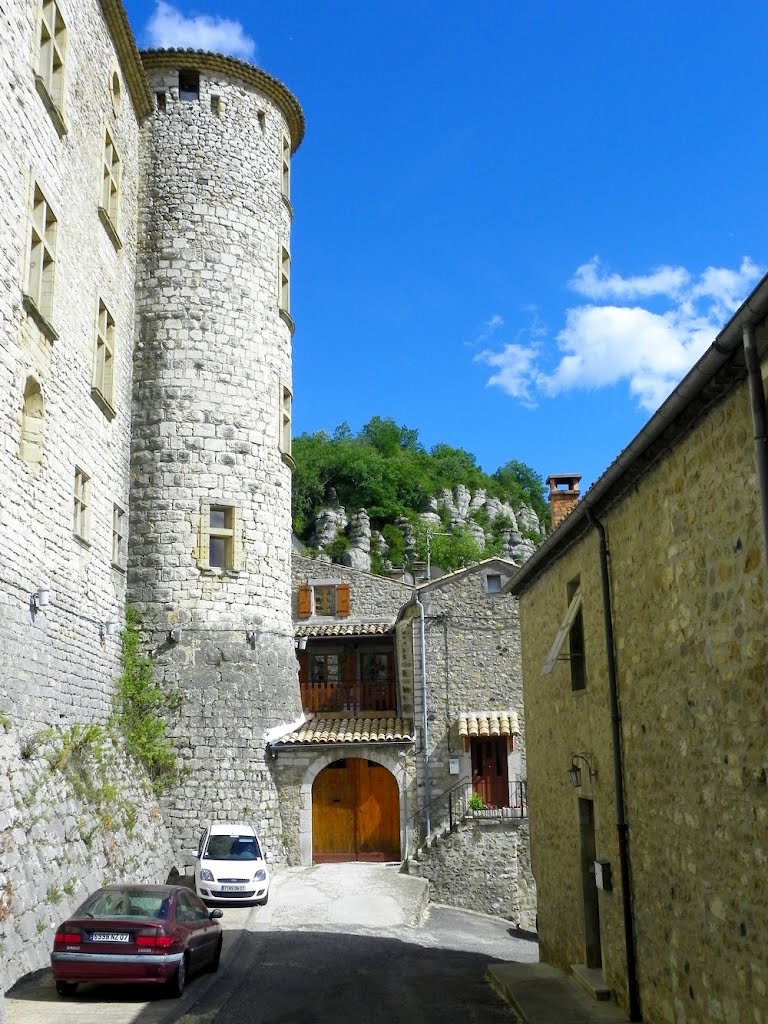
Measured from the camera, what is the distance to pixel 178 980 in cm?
1036

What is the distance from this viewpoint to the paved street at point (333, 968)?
9.91m

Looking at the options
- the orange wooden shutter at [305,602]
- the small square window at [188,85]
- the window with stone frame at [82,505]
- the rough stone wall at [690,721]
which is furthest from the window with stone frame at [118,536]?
the rough stone wall at [690,721]

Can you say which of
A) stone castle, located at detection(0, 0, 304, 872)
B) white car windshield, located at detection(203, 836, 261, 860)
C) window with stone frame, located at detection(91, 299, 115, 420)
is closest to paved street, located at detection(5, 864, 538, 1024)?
white car windshield, located at detection(203, 836, 261, 860)

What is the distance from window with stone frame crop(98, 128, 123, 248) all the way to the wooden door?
1480 cm

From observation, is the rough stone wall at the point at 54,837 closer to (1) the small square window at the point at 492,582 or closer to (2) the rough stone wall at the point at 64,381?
(2) the rough stone wall at the point at 64,381

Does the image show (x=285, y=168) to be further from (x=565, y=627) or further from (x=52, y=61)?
(x=565, y=627)

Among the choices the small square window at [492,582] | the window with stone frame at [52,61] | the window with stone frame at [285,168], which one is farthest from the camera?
the small square window at [492,582]

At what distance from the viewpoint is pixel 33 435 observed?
48.5 feet

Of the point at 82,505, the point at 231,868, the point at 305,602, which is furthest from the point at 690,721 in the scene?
the point at 305,602

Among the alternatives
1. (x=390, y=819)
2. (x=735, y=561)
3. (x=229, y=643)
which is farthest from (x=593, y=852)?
(x=390, y=819)

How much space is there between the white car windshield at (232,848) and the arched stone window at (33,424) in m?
7.77

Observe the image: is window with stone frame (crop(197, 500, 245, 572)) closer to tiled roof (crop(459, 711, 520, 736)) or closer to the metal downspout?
tiled roof (crop(459, 711, 520, 736))

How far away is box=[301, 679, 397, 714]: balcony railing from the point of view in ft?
86.0

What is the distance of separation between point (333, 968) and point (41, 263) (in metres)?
11.2
